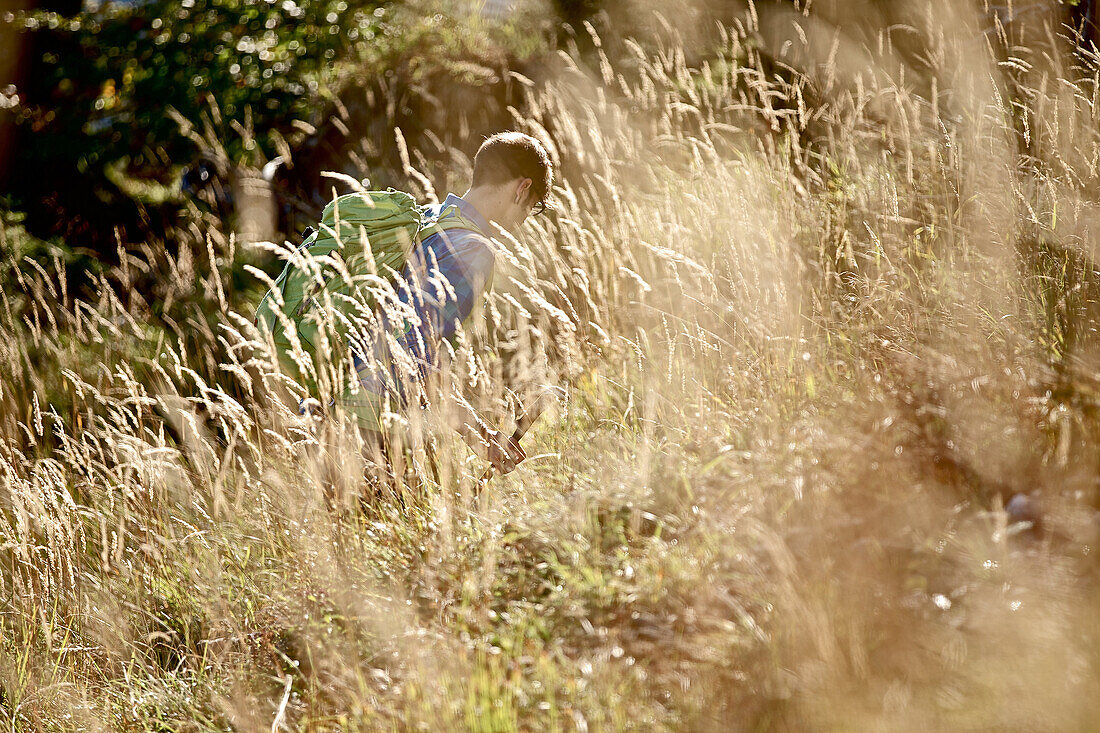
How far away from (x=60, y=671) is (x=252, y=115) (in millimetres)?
→ 4705

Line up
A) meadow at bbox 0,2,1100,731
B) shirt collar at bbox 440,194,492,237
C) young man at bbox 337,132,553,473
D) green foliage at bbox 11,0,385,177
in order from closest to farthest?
meadow at bbox 0,2,1100,731 < young man at bbox 337,132,553,473 < shirt collar at bbox 440,194,492,237 < green foliage at bbox 11,0,385,177

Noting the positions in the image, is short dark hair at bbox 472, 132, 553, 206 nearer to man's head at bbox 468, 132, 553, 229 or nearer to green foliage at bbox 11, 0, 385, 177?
man's head at bbox 468, 132, 553, 229

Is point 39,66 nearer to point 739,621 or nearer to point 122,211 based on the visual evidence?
point 122,211

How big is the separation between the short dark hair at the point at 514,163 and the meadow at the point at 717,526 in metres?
0.39

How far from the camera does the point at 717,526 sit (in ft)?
7.30

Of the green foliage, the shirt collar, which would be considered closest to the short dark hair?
the shirt collar

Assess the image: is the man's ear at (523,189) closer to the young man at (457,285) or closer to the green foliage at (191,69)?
the young man at (457,285)

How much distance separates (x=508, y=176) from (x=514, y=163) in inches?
2.2

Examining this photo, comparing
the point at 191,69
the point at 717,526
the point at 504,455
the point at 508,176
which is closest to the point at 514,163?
the point at 508,176

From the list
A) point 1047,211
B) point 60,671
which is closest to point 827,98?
point 1047,211

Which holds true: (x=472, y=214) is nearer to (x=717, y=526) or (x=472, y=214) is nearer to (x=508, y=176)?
(x=508, y=176)

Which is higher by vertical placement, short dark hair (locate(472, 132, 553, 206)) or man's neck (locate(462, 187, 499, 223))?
short dark hair (locate(472, 132, 553, 206))

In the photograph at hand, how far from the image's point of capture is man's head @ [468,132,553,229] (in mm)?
3332

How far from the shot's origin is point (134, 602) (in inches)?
115
